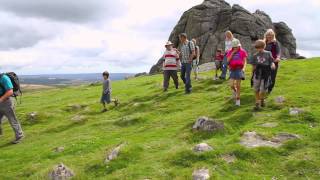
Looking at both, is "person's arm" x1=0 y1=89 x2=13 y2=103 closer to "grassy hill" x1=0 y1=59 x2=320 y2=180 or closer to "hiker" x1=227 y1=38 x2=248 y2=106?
"grassy hill" x1=0 y1=59 x2=320 y2=180

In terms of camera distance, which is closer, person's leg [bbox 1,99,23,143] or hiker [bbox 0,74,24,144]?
hiker [bbox 0,74,24,144]

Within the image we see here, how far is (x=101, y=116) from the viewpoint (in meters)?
29.4

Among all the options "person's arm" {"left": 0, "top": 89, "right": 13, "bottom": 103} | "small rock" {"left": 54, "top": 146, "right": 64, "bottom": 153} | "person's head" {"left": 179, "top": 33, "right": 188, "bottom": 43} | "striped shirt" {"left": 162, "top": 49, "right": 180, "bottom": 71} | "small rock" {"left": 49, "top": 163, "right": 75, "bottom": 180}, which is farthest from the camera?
"striped shirt" {"left": 162, "top": 49, "right": 180, "bottom": 71}

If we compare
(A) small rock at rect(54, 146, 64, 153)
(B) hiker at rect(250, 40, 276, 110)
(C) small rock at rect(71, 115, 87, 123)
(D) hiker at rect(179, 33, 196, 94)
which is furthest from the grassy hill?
(D) hiker at rect(179, 33, 196, 94)

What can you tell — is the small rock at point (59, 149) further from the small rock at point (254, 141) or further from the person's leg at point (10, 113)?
the small rock at point (254, 141)

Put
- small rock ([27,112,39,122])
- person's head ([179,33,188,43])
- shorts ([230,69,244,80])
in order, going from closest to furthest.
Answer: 1. shorts ([230,69,244,80])
2. person's head ([179,33,188,43])
3. small rock ([27,112,39,122])

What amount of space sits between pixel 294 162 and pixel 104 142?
9123 millimetres

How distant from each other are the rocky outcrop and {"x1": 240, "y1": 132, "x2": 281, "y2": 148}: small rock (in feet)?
226

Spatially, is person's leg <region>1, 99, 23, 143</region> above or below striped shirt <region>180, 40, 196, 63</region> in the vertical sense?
below

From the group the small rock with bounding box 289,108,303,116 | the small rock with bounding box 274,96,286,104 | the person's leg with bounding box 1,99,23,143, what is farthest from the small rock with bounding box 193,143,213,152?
the person's leg with bounding box 1,99,23,143

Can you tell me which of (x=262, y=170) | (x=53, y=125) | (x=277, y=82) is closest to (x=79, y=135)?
(x=53, y=125)

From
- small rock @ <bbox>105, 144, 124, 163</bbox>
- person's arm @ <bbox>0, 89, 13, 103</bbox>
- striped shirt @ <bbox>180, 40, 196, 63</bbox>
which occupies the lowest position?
small rock @ <bbox>105, 144, 124, 163</bbox>

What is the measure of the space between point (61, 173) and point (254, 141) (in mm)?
7734

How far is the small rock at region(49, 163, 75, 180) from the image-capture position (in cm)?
1639
